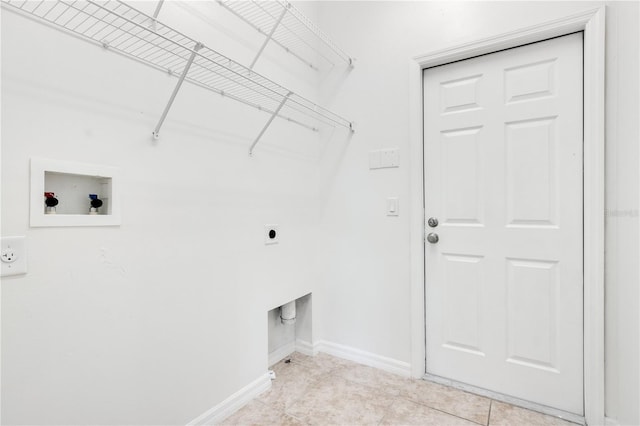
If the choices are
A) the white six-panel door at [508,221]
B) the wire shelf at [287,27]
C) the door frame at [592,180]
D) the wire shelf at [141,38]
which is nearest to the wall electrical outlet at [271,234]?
the wire shelf at [141,38]

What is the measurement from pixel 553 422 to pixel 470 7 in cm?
211

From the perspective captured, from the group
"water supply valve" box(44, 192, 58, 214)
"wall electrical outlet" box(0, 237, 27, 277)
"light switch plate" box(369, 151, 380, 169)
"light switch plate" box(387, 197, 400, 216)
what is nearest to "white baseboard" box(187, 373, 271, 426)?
"wall electrical outlet" box(0, 237, 27, 277)

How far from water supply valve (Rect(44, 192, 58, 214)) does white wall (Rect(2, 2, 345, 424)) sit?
1.9 inches

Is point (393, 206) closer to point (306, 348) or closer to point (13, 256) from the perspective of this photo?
point (306, 348)

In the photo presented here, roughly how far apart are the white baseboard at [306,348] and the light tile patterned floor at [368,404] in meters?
0.21

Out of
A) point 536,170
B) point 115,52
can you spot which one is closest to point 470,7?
point 536,170

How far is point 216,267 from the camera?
1521mm

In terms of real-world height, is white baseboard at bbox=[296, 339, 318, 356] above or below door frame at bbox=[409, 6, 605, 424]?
below

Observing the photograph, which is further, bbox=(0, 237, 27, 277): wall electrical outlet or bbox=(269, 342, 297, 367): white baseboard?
bbox=(269, 342, 297, 367): white baseboard

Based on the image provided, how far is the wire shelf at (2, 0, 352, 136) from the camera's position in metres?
0.96

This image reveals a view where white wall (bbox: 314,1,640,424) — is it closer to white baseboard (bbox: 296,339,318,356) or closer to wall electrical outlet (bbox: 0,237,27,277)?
white baseboard (bbox: 296,339,318,356)

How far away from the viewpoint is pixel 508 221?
5.46ft

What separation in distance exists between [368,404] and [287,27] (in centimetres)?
217

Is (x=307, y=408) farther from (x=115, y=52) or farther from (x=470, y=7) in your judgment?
(x=470, y=7)
